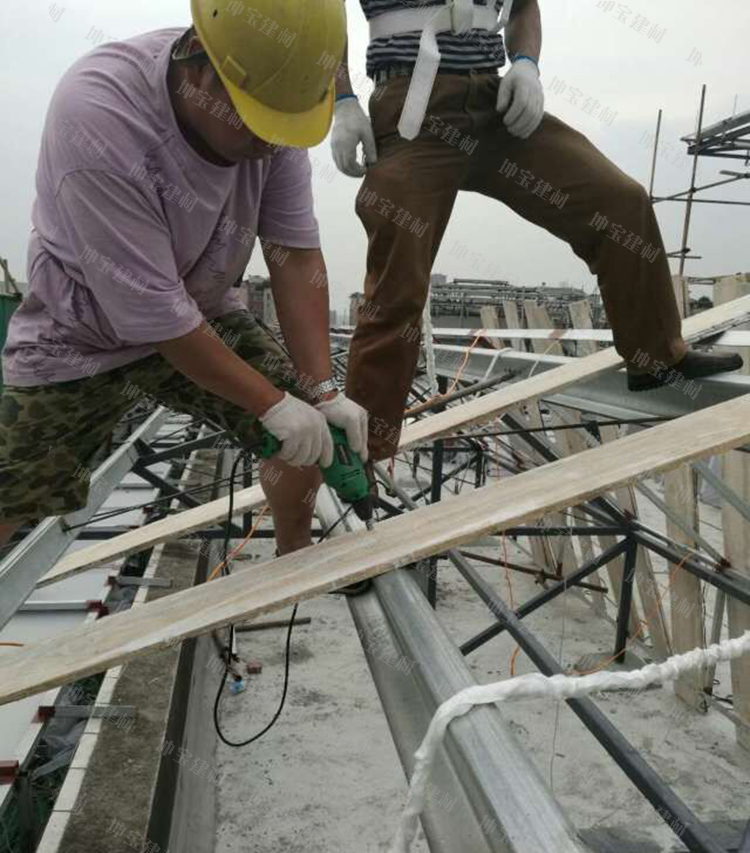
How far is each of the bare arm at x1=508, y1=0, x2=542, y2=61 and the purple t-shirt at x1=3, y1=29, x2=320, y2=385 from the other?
1.06 m

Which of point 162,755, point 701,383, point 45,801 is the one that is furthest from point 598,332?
point 45,801

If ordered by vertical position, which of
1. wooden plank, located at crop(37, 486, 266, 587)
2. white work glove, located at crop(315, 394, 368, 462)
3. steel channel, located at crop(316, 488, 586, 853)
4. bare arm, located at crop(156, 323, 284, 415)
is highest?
bare arm, located at crop(156, 323, 284, 415)

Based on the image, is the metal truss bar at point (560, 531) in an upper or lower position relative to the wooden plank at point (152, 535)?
lower

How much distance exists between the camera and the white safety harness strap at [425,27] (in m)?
2.45

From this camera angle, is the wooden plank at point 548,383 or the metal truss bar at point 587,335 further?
the wooden plank at point 548,383

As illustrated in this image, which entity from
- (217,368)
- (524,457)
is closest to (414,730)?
(217,368)

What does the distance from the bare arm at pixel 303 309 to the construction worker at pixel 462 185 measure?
20 centimetres

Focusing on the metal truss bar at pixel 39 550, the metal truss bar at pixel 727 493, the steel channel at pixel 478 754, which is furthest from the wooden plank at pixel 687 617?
the steel channel at pixel 478 754

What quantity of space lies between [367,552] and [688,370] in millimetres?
1597

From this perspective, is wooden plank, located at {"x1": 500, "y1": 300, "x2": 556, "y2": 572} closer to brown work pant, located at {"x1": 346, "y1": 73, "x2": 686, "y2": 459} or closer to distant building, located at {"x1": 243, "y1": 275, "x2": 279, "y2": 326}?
brown work pant, located at {"x1": 346, "y1": 73, "x2": 686, "y2": 459}

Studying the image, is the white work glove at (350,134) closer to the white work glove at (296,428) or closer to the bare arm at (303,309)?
the bare arm at (303,309)

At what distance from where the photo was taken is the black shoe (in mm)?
2695

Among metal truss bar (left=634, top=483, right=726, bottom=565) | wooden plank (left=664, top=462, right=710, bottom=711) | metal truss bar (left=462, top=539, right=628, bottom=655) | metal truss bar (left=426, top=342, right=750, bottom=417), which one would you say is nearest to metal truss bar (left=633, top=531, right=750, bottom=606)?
metal truss bar (left=634, top=483, right=726, bottom=565)

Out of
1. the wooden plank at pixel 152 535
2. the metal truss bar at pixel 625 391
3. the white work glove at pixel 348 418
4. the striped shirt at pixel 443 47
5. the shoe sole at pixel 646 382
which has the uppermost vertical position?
the striped shirt at pixel 443 47
